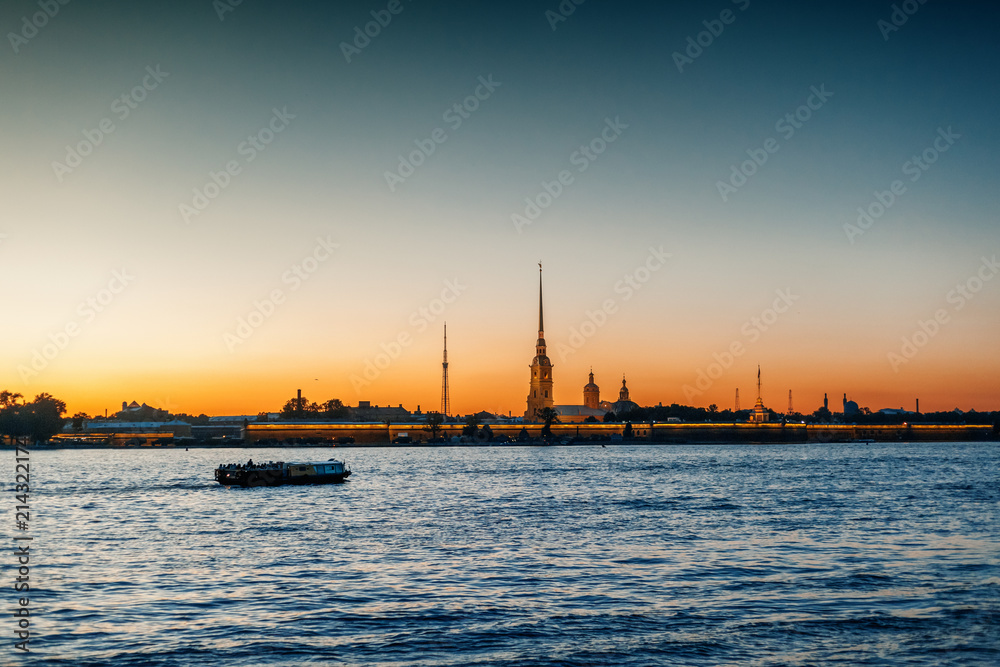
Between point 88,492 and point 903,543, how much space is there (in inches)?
1883

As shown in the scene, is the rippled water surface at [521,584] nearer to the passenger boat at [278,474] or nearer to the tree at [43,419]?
the passenger boat at [278,474]

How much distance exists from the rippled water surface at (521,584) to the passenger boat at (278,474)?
19.6 meters

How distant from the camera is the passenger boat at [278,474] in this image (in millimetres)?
65625

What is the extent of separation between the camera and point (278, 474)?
67.8m

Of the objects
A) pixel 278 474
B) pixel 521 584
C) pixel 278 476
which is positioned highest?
pixel 521 584

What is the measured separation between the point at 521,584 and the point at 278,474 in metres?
48.4

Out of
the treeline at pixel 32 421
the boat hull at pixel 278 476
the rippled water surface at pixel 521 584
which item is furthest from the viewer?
the treeline at pixel 32 421

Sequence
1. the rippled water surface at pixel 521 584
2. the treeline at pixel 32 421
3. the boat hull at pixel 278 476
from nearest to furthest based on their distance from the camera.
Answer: the rippled water surface at pixel 521 584 < the boat hull at pixel 278 476 < the treeline at pixel 32 421

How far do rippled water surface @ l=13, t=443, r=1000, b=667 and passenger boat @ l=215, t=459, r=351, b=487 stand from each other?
19599 mm

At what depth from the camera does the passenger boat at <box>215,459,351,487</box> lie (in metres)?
65.6

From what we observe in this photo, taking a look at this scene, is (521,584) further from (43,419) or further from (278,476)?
(43,419)

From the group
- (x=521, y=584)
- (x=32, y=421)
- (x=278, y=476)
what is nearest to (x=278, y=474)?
(x=278, y=476)

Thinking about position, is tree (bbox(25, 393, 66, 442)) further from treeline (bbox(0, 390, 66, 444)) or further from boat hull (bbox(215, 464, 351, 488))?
boat hull (bbox(215, 464, 351, 488))

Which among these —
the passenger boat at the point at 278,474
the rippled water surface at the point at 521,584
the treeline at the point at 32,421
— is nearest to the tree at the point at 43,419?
the treeline at the point at 32,421
